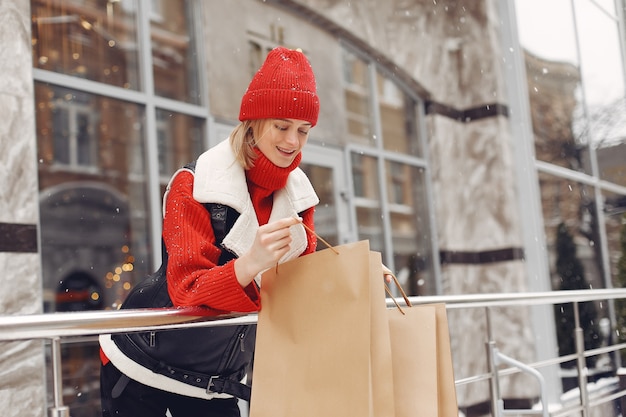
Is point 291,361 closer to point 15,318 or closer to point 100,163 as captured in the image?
point 15,318

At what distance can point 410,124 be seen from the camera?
8203 millimetres

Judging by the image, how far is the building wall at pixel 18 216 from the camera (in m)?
3.92

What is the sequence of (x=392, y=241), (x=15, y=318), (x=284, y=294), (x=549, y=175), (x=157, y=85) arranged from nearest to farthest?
Result: (x=15, y=318)
(x=284, y=294)
(x=157, y=85)
(x=392, y=241)
(x=549, y=175)

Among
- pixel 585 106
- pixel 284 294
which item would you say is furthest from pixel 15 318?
pixel 585 106

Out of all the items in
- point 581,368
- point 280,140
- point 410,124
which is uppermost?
point 410,124

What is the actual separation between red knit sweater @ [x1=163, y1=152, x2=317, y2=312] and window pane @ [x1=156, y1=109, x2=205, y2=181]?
4223 mm

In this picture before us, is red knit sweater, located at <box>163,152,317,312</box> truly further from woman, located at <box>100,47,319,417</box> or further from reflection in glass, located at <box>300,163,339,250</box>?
reflection in glass, located at <box>300,163,339,250</box>

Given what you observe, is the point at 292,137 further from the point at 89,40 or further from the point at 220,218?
the point at 89,40

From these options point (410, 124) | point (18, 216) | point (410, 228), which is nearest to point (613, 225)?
point (410, 228)

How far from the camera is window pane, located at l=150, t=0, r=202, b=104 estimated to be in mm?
6078

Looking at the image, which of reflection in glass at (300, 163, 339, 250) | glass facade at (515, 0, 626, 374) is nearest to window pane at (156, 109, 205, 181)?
reflection in glass at (300, 163, 339, 250)

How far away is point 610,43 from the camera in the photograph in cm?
1066

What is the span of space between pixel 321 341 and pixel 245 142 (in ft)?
2.05

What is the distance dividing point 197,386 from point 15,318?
606 mm
